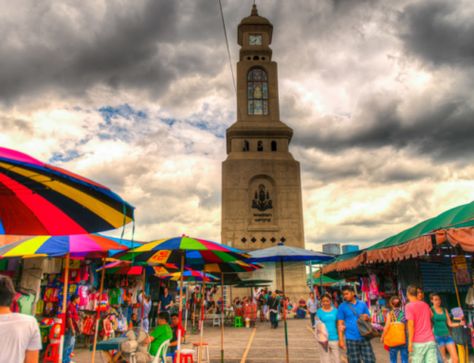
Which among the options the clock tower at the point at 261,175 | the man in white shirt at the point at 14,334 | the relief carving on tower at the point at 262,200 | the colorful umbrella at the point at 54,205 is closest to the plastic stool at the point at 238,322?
the clock tower at the point at 261,175

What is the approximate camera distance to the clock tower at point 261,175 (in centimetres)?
3828

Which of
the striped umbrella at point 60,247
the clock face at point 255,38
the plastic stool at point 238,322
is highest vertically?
the clock face at point 255,38

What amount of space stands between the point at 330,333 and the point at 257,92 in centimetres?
4081

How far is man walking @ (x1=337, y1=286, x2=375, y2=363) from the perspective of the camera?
6.04m

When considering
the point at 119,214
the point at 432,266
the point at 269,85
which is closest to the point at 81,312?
the point at 119,214

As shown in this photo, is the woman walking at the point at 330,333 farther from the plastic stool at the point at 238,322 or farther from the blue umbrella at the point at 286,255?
the plastic stool at the point at 238,322

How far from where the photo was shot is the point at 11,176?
377cm

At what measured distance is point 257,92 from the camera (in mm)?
44969

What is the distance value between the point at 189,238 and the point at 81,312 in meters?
6.51

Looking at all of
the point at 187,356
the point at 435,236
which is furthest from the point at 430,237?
the point at 187,356

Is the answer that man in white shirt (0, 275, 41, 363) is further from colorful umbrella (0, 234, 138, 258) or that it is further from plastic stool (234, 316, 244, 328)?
plastic stool (234, 316, 244, 328)

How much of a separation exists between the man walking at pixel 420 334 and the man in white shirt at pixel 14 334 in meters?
5.35

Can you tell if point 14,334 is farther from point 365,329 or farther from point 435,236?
point 435,236

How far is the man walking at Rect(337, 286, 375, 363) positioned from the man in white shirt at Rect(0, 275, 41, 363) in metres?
4.83
